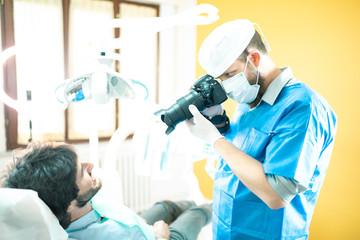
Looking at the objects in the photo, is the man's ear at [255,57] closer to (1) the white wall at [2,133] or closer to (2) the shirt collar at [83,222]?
(2) the shirt collar at [83,222]

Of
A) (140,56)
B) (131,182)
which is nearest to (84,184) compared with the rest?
(131,182)

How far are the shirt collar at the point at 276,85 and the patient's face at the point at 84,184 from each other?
80cm

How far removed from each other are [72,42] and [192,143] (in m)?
1.61

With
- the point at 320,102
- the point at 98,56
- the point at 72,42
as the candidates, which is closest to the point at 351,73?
the point at 320,102

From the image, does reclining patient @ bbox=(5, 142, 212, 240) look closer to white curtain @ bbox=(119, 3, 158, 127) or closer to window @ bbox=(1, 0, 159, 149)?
window @ bbox=(1, 0, 159, 149)

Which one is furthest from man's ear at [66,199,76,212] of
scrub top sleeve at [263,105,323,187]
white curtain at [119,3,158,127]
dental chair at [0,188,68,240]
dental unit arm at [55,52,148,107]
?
white curtain at [119,3,158,127]

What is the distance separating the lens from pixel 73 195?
1.08 m

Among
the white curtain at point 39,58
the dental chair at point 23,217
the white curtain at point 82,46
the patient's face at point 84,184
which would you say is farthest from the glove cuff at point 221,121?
the white curtain at point 39,58

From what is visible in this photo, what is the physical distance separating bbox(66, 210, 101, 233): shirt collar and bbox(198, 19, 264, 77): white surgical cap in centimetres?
82

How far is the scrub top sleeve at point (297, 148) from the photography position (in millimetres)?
854

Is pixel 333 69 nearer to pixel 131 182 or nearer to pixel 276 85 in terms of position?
pixel 276 85

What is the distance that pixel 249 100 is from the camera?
1.09 metres

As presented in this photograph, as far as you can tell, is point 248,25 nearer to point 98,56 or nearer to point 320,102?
→ point 320,102

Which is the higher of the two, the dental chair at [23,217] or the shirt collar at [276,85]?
the shirt collar at [276,85]
